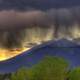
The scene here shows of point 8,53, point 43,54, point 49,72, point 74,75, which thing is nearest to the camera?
point 49,72

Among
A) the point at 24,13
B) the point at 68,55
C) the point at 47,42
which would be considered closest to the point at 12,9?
the point at 24,13

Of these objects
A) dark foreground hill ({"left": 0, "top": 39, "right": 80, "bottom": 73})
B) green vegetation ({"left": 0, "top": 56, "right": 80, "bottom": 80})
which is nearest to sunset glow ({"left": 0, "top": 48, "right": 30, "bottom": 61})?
dark foreground hill ({"left": 0, "top": 39, "right": 80, "bottom": 73})

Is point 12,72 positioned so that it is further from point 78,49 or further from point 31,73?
point 78,49

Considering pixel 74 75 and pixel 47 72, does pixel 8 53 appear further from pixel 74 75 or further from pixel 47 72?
pixel 74 75

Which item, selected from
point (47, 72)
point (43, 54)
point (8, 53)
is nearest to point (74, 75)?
point (47, 72)

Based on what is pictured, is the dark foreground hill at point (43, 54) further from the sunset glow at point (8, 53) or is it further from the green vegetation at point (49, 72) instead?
the green vegetation at point (49, 72)

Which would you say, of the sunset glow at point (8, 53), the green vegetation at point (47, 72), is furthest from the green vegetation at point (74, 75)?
the sunset glow at point (8, 53)
